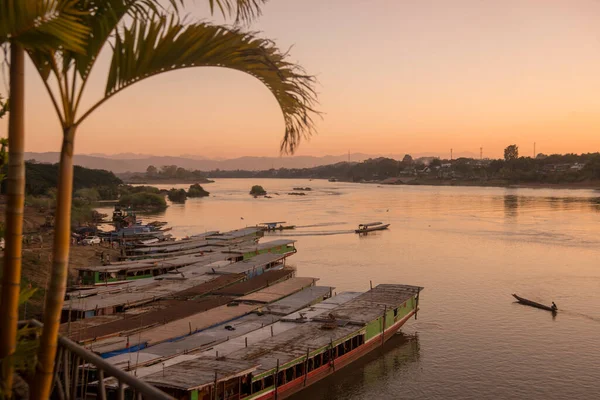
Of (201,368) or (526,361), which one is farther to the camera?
(526,361)

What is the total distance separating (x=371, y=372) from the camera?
84.6 ft

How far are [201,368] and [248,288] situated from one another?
16.2m

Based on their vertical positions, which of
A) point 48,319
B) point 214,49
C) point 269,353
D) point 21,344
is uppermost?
point 214,49

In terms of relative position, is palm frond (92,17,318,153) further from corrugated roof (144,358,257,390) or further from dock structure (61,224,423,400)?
corrugated roof (144,358,257,390)

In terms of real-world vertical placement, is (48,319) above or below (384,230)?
above

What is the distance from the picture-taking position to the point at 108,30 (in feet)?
13.9

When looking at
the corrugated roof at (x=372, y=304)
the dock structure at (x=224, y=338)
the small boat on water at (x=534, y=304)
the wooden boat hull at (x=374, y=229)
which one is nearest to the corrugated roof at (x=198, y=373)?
the dock structure at (x=224, y=338)

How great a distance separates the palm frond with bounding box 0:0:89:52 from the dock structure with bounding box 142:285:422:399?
1536 centimetres

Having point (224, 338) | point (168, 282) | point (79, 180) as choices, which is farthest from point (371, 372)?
point (79, 180)

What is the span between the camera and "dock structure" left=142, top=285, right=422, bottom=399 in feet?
60.1

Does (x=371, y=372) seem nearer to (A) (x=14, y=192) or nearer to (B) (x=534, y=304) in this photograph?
(B) (x=534, y=304)

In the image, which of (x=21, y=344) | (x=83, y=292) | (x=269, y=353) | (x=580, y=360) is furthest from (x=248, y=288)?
(x=21, y=344)

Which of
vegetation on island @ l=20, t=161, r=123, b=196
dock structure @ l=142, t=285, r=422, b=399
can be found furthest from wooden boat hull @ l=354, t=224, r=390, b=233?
vegetation on island @ l=20, t=161, r=123, b=196

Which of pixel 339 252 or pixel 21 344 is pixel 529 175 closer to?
pixel 339 252
